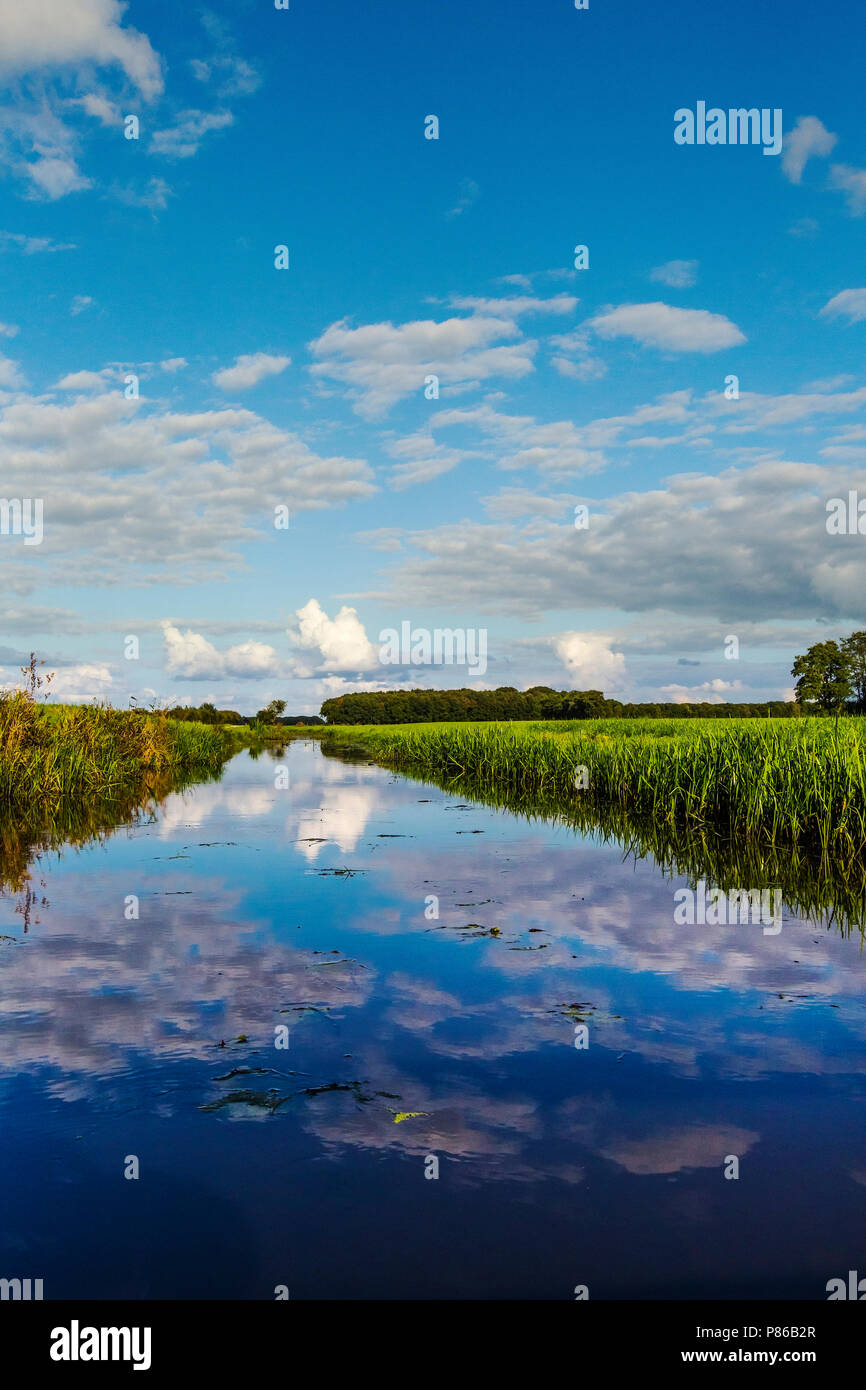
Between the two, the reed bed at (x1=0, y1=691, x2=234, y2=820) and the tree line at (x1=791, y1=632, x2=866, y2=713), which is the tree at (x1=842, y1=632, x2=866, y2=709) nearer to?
the tree line at (x1=791, y1=632, x2=866, y2=713)

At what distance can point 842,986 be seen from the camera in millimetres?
5949

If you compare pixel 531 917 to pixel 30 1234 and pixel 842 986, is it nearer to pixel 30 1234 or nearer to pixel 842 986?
pixel 842 986

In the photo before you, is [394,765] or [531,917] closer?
[531,917]

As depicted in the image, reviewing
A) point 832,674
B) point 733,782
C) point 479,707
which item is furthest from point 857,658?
point 733,782

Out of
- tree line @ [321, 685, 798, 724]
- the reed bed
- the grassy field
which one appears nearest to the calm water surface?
the grassy field

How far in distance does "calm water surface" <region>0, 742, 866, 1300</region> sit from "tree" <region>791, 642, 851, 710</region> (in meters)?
97.0

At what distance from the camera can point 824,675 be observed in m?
96.8

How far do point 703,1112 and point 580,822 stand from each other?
1124cm

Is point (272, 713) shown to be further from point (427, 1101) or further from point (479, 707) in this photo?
point (427, 1101)

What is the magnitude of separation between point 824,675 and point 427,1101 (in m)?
104

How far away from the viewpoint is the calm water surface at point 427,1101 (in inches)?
113

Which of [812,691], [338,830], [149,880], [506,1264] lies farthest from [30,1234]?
[812,691]

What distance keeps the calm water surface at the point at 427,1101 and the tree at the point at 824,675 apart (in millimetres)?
96953

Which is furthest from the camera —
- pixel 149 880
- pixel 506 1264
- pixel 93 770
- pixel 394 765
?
pixel 394 765
